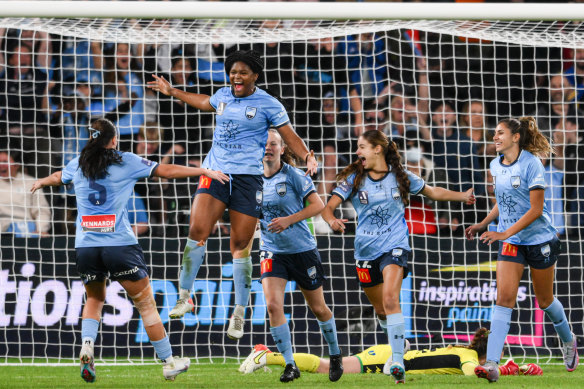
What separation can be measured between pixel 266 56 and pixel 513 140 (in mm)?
4310

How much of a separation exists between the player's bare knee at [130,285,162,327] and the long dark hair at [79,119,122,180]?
1.01 m

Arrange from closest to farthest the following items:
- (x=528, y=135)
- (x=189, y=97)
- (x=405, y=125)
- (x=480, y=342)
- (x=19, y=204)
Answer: (x=189, y=97) → (x=528, y=135) → (x=480, y=342) → (x=19, y=204) → (x=405, y=125)

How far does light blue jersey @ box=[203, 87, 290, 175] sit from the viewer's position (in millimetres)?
7254

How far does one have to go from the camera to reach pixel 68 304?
10102mm

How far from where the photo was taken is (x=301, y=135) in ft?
38.2

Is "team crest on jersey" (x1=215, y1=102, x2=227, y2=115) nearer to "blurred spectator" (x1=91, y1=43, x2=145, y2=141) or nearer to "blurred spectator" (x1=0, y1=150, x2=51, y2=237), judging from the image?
"blurred spectator" (x1=91, y1=43, x2=145, y2=141)

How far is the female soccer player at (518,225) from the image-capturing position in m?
7.45

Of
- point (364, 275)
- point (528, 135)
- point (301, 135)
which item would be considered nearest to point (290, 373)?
point (364, 275)

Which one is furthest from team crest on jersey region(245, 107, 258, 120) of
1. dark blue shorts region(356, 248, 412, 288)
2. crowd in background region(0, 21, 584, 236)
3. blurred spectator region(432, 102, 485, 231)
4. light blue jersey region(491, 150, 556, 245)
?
blurred spectator region(432, 102, 485, 231)

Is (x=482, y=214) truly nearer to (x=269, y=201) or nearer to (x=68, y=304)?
(x=269, y=201)

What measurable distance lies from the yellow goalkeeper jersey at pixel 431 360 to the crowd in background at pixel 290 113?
2.71m

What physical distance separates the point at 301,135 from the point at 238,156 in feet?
14.6

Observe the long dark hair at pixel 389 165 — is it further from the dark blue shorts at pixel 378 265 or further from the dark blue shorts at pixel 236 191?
the dark blue shorts at pixel 236 191

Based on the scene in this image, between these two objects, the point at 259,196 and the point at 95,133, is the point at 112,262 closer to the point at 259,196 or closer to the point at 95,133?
the point at 95,133
